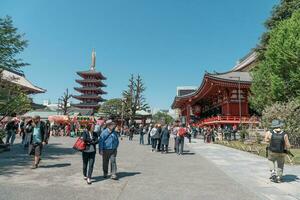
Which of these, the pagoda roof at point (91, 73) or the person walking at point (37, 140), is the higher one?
the pagoda roof at point (91, 73)

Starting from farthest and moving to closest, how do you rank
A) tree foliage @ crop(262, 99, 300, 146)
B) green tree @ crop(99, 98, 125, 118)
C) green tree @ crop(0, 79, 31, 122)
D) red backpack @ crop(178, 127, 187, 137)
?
green tree @ crop(99, 98, 125, 118)
tree foliage @ crop(262, 99, 300, 146)
red backpack @ crop(178, 127, 187, 137)
green tree @ crop(0, 79, 31, 122)

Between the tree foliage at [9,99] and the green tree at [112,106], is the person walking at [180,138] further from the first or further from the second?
the green tree at [112,106]

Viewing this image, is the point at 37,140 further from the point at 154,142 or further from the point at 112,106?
the point at 112,106

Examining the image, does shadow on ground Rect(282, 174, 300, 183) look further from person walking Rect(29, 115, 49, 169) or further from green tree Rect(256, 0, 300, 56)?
green tree Rect(256, 0, 300, 56)

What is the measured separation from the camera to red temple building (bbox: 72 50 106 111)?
91250 mm

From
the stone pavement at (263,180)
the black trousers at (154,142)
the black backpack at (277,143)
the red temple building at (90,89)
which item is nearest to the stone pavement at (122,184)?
the stone pavement at (263,180)

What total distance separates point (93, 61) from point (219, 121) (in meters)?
67.8

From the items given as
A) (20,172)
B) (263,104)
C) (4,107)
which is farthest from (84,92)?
(20,172)

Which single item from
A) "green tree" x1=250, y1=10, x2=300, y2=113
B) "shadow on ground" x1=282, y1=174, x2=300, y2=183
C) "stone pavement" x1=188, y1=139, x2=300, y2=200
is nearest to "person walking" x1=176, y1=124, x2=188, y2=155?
"stone pavement" x1=188, y1=139, x2=300, y2=200

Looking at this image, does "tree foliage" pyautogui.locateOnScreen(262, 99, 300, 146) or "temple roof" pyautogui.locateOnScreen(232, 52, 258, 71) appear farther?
"temple roof" pyautogui.locateOnScreen(232, 52, 258, 71)

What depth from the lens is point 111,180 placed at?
9.45 m

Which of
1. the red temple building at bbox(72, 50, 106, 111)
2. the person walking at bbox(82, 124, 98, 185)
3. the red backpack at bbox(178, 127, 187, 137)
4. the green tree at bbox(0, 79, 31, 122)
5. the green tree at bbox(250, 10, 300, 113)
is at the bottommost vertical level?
the person walking at bbox(82, 124, 98, 185)

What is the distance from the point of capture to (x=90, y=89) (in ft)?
304

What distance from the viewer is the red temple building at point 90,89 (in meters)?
91.2
